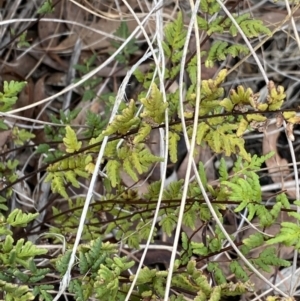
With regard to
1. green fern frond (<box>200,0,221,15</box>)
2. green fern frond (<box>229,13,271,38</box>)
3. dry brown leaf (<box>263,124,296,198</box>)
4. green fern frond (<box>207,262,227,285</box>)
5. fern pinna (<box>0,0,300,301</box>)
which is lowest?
dry brown leaf (<box>263,124,296,198</box>)

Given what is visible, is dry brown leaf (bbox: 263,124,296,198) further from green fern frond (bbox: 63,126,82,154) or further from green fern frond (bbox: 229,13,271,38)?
green fern frond (bbox: 63,126,82,154)

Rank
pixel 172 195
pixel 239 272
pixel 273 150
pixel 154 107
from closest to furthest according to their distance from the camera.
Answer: pixel 154 107, pixel 239 272, pixel 172 195, pixel 273 150

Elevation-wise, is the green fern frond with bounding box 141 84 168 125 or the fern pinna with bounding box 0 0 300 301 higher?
the green fern frond with bounding box 141 84 168 125

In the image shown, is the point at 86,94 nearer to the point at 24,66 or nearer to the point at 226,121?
the point at 24,66

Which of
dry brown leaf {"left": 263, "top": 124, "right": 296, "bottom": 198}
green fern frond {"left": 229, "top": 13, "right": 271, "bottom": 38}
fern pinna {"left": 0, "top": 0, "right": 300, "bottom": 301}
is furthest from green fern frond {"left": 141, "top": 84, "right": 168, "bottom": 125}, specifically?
dry brown leaf {"left": 263, "top": 124, "right": 296, "bottom": 198}

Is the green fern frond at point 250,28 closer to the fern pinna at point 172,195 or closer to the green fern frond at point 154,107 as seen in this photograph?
the fern pinna at point 172,195

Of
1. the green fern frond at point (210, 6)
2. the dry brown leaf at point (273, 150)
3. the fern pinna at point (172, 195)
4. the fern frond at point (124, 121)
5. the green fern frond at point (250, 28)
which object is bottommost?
the dry brown leaf at point (273, 150)

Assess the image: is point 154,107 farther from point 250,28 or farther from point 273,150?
point 273,150

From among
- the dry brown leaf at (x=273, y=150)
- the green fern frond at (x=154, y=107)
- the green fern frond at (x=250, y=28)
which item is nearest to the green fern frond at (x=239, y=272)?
the green fern frond at (x=154, y=107)

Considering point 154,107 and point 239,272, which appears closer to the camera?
point 154,107

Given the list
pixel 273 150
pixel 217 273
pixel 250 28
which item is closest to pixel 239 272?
pixel 217 273

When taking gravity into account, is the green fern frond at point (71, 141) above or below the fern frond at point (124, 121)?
below

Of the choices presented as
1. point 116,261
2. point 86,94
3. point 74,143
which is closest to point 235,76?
point 86,94

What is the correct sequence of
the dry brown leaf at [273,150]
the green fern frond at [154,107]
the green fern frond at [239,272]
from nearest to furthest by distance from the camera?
the green fern frond at [154,107] < the green fern frond at [239,272] < the dry brown leaf at [273,150]
